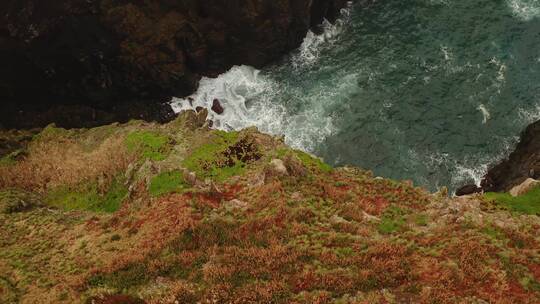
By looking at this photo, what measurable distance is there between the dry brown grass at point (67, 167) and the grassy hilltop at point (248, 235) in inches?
9.0

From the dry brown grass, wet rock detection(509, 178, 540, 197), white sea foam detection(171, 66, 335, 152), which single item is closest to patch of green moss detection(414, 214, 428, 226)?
wet rock detection(509, 178, 540, 197)

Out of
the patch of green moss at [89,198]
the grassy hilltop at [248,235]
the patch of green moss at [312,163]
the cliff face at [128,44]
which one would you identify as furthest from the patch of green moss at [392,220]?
the cliff face at [128,44]

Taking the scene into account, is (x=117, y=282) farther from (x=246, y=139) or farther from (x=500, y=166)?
(x=500, y=166)

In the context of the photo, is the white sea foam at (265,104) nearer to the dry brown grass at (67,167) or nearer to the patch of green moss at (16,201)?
the dry brown grass at (67,167)

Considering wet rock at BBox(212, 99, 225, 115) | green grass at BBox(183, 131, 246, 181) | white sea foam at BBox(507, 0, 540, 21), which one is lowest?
green grass at BBox(183, 131, 246, 181)

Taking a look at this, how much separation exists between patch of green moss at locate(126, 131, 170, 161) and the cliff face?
18091 millimetres

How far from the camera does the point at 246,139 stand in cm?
3956

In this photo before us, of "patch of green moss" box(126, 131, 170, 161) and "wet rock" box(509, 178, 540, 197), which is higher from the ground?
"patch of green moss" box(126, 131, 170, 161)

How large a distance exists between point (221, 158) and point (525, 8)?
190 feet

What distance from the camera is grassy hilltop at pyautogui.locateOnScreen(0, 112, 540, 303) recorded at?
73.3 ft

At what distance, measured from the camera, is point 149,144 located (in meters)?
42.0

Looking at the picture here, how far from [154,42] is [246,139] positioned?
26.6 metres

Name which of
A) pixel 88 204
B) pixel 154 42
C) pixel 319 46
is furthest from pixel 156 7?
pixel 88 204

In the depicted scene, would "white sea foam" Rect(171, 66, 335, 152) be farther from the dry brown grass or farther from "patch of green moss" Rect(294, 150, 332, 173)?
"patch of green moss" Rect(294, 150, 332, 173)
